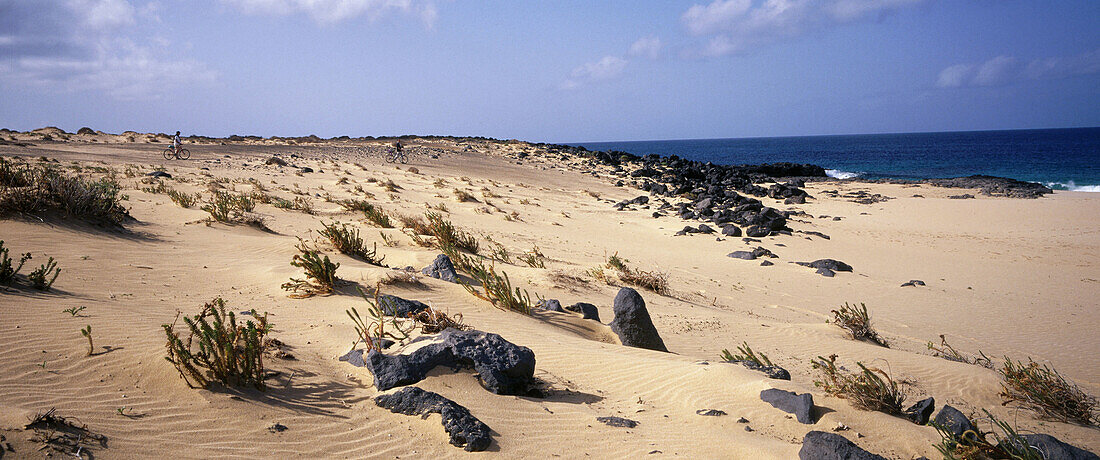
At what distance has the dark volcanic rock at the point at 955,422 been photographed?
3780 millimetres

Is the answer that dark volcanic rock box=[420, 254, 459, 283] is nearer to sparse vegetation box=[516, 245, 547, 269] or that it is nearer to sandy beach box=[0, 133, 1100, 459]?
sandy beach box=[0, 133, 1100, 459]

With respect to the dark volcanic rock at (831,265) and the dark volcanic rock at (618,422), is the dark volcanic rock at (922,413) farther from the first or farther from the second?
the dark volcanic rock at (831,265)

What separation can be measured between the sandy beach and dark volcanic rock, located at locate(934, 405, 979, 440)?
0.40 feet

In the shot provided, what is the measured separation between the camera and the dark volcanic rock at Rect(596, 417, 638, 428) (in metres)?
3.86

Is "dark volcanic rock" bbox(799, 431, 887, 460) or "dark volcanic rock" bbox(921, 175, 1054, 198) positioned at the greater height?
"dark volcanic rock" bbox(799, 431, 887, 460)

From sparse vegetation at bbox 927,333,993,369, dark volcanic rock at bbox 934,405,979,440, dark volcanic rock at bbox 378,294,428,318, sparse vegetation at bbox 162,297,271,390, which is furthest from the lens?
sparse vegetation at bbox 927,333,993,369

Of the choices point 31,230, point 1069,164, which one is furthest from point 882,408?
point 1069,164

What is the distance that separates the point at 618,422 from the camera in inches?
153

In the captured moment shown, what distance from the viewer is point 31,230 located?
297 inches

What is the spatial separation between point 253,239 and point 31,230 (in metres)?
2.84

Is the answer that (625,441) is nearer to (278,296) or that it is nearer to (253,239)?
(278,296)

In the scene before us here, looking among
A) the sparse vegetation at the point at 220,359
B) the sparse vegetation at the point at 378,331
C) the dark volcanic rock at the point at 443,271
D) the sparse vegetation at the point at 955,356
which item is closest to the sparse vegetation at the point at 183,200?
the dark volcanic rock at the point at 443,271

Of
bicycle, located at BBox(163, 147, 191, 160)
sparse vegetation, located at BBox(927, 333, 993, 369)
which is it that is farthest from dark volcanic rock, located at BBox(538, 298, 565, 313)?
bicycle, located at BBox(163, 147, 191, 160)

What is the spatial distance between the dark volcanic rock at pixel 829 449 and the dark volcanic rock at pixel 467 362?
1958 millimetres
